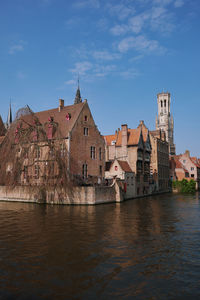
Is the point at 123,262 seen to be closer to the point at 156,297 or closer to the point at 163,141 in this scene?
the point at 156,297

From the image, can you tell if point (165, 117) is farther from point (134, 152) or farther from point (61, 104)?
point (61, 104)

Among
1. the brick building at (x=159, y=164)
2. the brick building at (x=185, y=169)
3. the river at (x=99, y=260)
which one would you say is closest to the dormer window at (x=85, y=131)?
the river at (x=99, y=260)

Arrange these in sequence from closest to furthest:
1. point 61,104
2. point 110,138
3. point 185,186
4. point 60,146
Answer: point 60,146 → point 61,104 → point 110,138 → point 185,186

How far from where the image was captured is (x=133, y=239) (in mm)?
15258

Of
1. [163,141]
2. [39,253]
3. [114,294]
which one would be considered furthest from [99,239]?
[163,141]

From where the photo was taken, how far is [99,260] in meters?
11.5

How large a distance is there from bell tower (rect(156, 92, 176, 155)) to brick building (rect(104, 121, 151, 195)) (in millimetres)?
90697

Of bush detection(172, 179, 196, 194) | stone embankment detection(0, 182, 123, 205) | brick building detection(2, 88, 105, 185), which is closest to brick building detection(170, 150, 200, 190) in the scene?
bush detection(172, 179, 196, 194)

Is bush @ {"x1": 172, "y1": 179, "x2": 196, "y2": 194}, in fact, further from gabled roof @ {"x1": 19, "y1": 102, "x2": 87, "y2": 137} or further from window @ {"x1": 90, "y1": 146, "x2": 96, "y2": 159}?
gabled roof @ {"x1": 19, "y1": 102, "x2": 87, "y2": 137}

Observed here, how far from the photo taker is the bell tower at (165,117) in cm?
14130

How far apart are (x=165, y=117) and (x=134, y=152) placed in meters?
106

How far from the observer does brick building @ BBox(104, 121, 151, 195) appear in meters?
48.8

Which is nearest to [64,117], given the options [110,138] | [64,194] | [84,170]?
[84,170]

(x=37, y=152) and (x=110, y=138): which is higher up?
(x=110, y=138)
